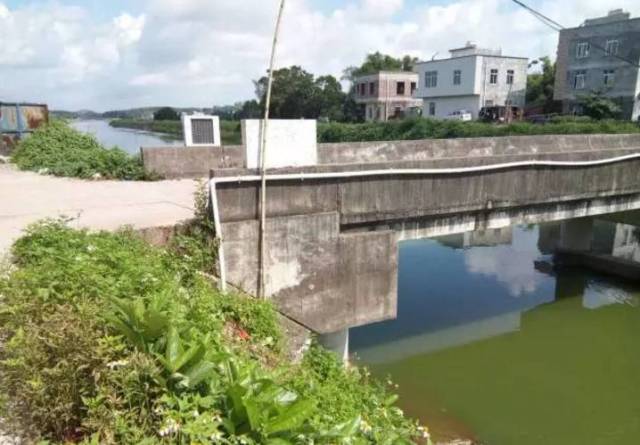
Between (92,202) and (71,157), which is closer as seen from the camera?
(92,202)

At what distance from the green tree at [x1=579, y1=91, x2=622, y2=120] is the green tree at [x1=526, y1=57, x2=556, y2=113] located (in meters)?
7.12

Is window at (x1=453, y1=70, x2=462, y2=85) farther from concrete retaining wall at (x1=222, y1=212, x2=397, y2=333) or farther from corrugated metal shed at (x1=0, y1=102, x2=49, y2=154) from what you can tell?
concrete retaining wall at (x1=222, y1=212, x2=397, y2=333)

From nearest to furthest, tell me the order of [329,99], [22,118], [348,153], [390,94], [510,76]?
[348,153]
[22,118]
[510,76]
[390,94]
[329,99]

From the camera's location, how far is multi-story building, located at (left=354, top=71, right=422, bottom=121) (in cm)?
5556

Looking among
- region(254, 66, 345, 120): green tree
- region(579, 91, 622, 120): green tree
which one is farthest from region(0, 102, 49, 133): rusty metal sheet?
→ region(254, 66, 345, 120): green tree

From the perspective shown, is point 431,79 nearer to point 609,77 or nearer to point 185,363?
point 609,77

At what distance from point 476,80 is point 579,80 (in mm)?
7874

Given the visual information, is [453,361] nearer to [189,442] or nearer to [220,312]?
[220,312]

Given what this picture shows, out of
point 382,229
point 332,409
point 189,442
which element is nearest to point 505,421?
point 382,229

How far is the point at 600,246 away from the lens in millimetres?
14508

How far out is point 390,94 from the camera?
2202 inches

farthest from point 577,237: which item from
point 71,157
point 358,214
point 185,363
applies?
point 185,363

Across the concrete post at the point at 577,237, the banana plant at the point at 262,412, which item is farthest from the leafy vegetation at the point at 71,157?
the concrete post at the point at 577,237

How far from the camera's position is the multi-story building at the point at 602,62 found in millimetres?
33469
